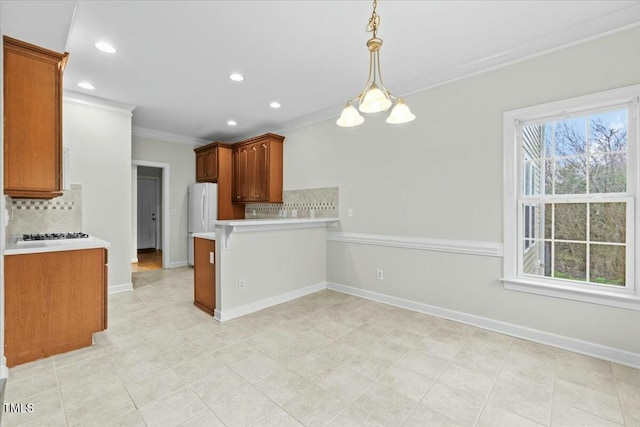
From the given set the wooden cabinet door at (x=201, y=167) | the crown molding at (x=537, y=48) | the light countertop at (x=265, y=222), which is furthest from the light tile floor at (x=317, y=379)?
the wooden cabinet door at (x=201, y=167)

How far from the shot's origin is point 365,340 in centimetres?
267

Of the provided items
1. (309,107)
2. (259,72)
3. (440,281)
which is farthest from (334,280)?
(259,72)

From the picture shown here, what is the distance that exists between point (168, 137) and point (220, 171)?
1.19m

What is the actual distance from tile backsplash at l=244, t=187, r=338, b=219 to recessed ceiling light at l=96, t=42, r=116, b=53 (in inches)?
113

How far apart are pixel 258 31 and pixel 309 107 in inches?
73.5

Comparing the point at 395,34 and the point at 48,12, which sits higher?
the point at 395,34

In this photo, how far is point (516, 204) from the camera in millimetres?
2783

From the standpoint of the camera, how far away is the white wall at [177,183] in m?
5.70

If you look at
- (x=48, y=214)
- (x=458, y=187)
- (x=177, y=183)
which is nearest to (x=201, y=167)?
(x=177, y=183)

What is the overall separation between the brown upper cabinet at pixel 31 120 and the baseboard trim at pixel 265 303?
185 centimetres

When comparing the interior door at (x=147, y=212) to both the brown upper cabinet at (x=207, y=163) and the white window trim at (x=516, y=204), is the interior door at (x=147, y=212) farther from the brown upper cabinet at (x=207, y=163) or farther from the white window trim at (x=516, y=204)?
the white window trim at (x=516, y=204)

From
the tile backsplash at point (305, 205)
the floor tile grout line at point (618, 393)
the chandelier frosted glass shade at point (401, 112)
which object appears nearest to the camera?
the floor tile grout line at point (618, 393)

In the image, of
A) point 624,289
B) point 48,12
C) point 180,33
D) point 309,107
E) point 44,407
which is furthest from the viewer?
point 309,107

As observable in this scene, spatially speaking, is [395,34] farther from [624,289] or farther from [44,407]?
[44,407]
